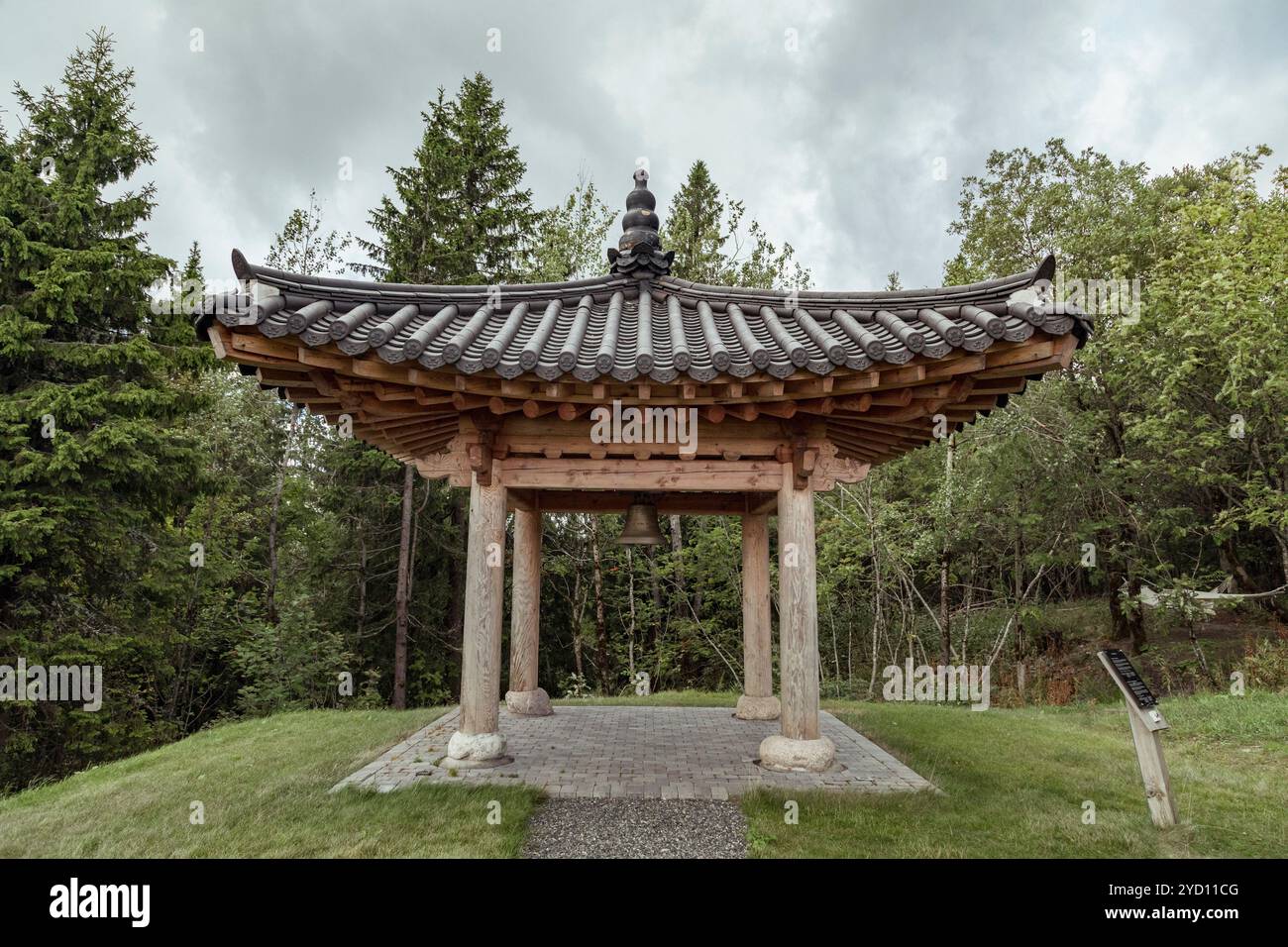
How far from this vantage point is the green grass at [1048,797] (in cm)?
430

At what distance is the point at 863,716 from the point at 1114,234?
460 inches

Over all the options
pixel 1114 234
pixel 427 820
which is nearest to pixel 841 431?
pixel 427 820

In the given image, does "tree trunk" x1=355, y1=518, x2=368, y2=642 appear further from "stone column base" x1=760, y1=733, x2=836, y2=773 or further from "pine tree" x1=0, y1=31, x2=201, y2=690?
"stone column base" x1=760, y1=733, x2=836, y2=773

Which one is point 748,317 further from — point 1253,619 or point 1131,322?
point 1253,619

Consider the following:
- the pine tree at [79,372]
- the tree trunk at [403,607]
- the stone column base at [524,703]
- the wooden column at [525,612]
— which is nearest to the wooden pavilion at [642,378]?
the wooden column at [525,612]

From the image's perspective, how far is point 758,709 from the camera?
8273mm

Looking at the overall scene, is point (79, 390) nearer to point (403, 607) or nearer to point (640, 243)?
point (403, 607)

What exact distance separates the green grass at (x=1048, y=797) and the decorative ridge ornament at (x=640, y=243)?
4.74 m

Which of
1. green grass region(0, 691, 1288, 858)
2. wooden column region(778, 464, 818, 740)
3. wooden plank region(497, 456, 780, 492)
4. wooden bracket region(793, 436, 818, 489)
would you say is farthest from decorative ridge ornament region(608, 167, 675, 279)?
green grass region(0, 691, 1288, 858)

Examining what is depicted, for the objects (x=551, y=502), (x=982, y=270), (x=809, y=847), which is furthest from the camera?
(x=982, y=270)

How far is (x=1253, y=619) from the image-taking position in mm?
13781

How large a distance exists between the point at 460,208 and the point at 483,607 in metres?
13.8

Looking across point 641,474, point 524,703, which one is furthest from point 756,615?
point 641,474

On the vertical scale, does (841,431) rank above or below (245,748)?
above
